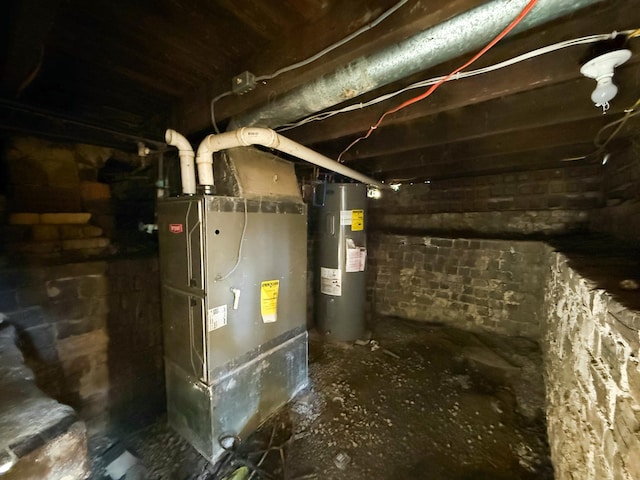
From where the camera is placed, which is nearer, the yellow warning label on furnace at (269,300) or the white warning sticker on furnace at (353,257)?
the yellow warning label on furnace at (269,300)

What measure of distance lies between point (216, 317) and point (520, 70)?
1958 mm

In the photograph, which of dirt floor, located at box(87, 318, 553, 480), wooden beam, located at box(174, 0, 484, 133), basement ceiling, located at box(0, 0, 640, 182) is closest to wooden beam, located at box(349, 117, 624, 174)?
basement ceiling, located at box(0, 0, 640, 182)

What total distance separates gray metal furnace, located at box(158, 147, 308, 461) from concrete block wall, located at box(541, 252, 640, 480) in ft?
5.20

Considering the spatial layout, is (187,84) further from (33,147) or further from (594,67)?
(594,67)

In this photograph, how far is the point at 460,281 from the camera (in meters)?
3.30

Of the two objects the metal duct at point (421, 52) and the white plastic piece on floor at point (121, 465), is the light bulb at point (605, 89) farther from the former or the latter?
the white plastic piece on floor at point (121, 465)

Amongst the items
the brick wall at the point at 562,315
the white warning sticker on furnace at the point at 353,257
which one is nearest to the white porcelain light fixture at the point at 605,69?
the brick wall at the point at 562,315

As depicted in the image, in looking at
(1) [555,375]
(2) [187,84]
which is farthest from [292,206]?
(1) [555,375]

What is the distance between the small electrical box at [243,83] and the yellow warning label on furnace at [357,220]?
5.52 feet

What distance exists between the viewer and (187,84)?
156 cm

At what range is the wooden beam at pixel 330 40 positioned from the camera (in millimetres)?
831

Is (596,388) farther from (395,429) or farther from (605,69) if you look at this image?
(395,429)

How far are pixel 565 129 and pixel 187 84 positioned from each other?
8.52 ft

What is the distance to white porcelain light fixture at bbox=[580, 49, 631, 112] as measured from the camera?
867 millimetres
